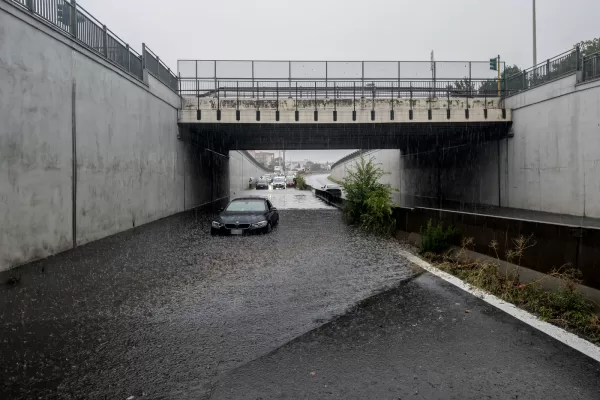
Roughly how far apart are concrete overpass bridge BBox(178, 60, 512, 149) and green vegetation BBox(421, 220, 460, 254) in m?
13.8

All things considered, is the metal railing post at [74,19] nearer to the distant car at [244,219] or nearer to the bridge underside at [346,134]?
the distant car at [244,219]

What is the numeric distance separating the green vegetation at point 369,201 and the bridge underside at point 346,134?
6514 mm

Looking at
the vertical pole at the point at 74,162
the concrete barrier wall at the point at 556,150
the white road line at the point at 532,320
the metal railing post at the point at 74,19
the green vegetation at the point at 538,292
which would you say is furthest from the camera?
the concrete barrier wall at the point at 556,150

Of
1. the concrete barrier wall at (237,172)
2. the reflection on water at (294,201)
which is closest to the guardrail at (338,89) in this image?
the reflection on water at (294,201)

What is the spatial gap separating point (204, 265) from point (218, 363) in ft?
17.0

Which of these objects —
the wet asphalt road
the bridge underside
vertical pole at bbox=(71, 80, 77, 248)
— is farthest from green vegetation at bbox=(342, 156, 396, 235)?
vertical pole at bbox=(71, 80, 77, 248)

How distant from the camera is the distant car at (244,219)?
13781mm

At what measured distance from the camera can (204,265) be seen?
9.05 m

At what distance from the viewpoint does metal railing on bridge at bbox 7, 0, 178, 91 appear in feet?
32.9

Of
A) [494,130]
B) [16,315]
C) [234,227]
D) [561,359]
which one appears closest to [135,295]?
[16,315]

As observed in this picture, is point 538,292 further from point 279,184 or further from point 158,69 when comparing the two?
point 279,184

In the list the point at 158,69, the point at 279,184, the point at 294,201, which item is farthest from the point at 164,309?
the point at 279,184

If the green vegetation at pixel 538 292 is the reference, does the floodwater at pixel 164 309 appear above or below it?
below

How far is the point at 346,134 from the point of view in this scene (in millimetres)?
29703
